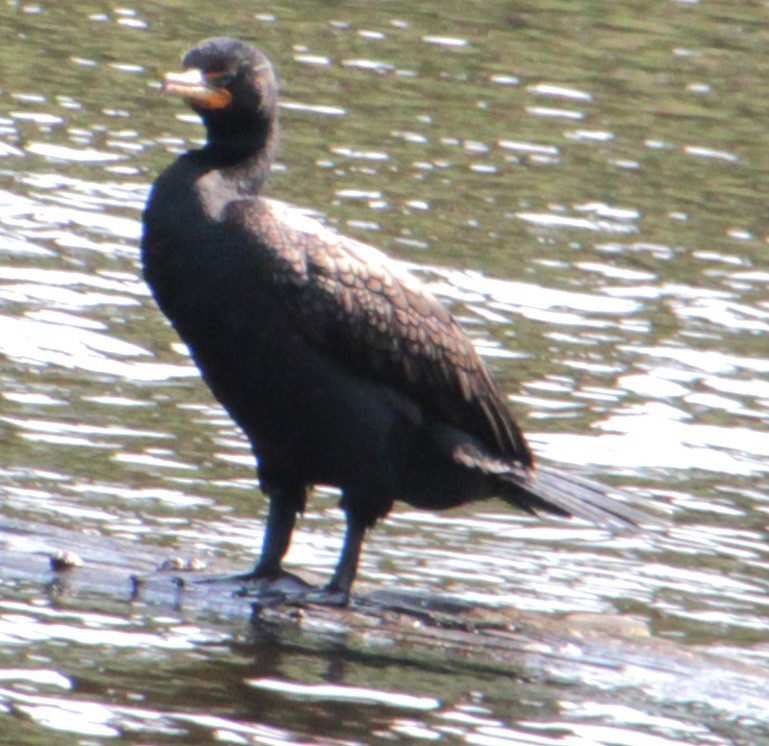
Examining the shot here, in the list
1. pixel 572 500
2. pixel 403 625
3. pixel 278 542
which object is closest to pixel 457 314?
pixel 572 500

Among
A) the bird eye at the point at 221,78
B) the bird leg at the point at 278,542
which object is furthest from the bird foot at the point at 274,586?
the bird eye at the point at 221,78

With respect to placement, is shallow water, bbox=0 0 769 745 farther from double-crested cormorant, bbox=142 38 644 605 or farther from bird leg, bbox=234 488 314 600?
double-crested cormorant, bbox=142 38 644 605

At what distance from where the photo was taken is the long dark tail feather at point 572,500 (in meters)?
6.52

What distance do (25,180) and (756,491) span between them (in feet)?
15.6

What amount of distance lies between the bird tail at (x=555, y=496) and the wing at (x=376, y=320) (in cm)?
7

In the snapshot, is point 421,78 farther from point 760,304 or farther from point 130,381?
point 130,381

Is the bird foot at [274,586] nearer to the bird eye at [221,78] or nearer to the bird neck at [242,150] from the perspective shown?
the bird neck at [242,150]

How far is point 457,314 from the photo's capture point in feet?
32.7

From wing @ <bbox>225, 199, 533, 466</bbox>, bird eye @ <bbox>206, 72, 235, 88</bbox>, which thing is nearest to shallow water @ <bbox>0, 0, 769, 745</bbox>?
wing @ <bbox>225, 199, 533, 466</bbox>

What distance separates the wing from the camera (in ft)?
20.0

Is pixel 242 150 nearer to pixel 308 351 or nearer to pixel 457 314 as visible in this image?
pixel 308 351

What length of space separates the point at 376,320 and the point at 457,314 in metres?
3.71

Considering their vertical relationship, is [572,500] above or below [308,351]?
below

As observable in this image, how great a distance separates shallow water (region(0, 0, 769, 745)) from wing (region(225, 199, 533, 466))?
62 centimetres
